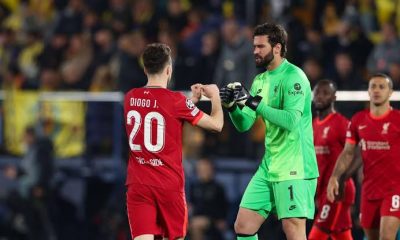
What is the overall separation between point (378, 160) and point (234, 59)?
14.6 feet

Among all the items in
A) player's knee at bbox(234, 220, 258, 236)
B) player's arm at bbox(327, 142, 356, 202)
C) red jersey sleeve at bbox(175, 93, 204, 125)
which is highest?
red jersey sleeve at bbox(175, 93, 204, 125)

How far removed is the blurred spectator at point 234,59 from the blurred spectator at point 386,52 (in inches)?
59.1

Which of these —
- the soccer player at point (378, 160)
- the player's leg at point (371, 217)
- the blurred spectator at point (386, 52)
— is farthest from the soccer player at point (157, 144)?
the blurred spectator at point (386, 52)

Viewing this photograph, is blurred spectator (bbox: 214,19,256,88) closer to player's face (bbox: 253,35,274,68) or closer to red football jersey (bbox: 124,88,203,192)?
player's face (bbox: 253,35,274,68)

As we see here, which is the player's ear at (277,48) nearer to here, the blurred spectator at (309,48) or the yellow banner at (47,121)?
the blurred spectator at (309,48)

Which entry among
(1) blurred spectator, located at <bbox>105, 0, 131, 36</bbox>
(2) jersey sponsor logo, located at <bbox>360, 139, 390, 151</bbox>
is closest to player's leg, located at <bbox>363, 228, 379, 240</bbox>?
(2) jersey sponsor logo, located at <bbox>360, 139, 390, 151</bbox>

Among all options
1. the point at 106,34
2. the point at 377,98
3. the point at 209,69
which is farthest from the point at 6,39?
the point at 377,98

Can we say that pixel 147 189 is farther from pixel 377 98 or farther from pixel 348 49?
pixel 348 49

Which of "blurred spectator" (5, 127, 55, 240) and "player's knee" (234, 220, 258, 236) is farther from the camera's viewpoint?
"blurred spectator" (5, 127, 55, 240)

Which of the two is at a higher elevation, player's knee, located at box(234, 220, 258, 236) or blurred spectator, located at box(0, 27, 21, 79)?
blurred spectator, located at box(0, 27, 21, 79)

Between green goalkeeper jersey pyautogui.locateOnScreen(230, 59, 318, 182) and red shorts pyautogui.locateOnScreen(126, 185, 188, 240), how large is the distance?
0.91 m

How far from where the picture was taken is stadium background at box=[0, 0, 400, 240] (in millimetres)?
14234

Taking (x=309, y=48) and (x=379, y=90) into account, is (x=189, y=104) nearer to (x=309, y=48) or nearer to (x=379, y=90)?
(x=379, y=90)

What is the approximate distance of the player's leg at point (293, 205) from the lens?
919 centimetres
